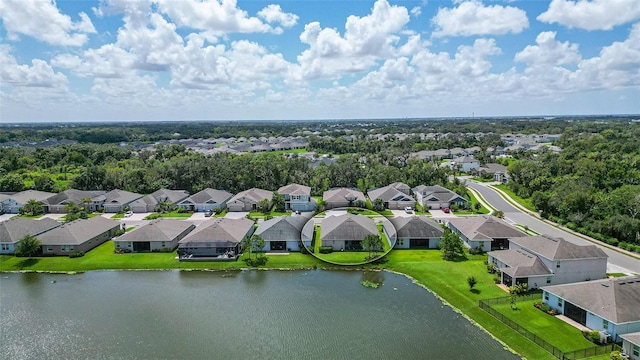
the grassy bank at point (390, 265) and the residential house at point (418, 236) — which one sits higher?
the residential house at point (418, 236)

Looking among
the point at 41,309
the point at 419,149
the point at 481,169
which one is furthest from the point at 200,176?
the point at 419,149

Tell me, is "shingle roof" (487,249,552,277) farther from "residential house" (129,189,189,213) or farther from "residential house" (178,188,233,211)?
"residential house" (129,189,189,213)

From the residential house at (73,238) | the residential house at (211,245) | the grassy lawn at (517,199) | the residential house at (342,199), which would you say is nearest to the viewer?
the residential house at (211,245)

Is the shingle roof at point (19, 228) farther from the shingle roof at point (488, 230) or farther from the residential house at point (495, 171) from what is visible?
the residential house at point (495, 171)

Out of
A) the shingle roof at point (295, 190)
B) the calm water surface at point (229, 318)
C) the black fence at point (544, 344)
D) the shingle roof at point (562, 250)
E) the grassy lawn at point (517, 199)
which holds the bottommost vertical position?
the calm water surface at point (229, 318)

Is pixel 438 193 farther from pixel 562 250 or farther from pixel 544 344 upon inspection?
pixel 544 344

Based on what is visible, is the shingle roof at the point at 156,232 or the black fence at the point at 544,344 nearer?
the black fence at the point at 544,344

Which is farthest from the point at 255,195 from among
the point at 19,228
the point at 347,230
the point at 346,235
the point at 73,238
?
the point at 19,228

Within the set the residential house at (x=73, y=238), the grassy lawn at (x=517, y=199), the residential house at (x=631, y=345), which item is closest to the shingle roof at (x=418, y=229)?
the residential house at (x=631, y=345)
